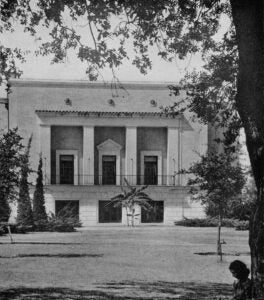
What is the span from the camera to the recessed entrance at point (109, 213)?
45684mm

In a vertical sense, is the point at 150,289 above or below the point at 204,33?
below

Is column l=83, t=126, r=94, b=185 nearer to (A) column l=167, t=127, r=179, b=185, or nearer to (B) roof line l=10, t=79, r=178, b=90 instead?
(B) roof line l=10, t=79, r=178, b=90

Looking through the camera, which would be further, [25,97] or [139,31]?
[25,97]

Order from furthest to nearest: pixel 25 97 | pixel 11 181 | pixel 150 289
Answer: pixel 25 97 → pixel 11 181 → pixel 150 289

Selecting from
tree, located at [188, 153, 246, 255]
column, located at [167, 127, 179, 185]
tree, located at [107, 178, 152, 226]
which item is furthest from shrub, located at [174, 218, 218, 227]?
tree, located at [188, 153, 246, 255]

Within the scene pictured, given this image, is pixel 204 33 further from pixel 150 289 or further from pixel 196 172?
pixel 196 172

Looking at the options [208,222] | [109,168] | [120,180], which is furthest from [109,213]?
[208,222]

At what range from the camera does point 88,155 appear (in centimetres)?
4675

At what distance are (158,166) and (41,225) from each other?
13969 mm

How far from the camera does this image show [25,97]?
150 feet

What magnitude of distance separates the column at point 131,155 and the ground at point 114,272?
24.2m

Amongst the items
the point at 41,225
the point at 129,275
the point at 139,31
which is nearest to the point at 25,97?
the point at 41,225

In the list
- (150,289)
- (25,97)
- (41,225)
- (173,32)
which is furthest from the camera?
(25,97)

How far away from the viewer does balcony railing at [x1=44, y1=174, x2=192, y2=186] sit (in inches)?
1828
